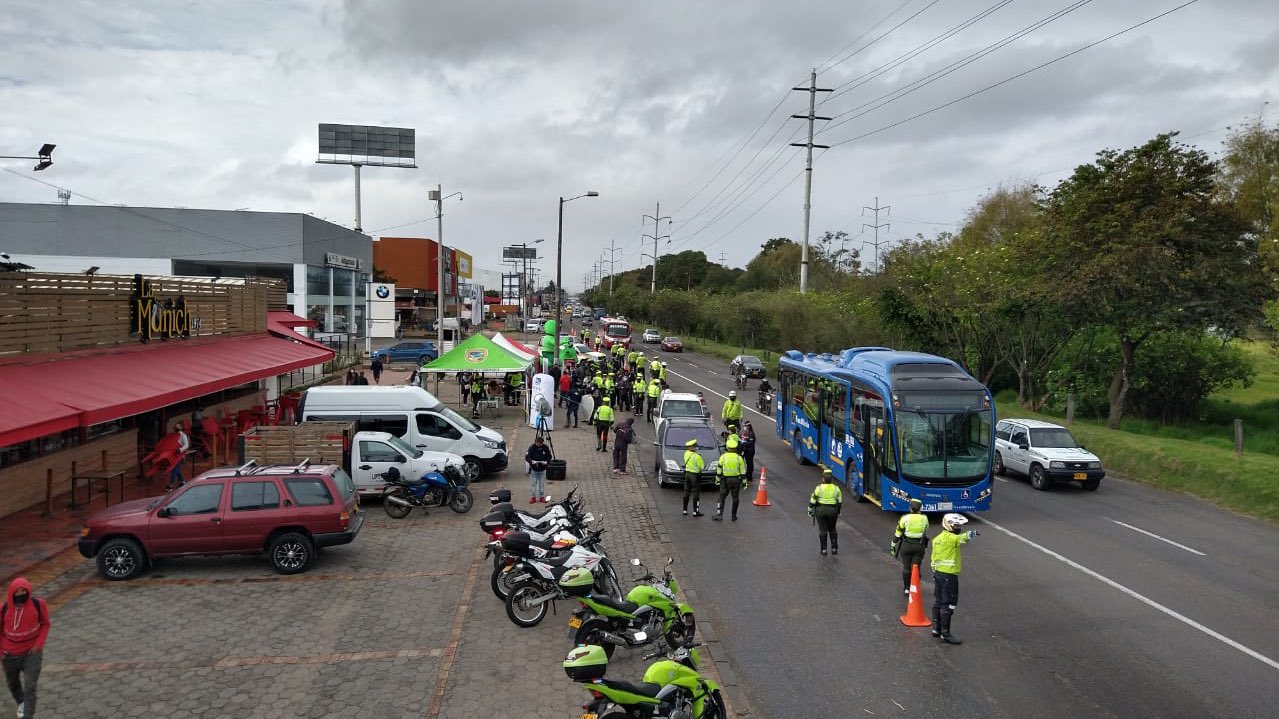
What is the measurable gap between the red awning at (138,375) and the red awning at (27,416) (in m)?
0.06

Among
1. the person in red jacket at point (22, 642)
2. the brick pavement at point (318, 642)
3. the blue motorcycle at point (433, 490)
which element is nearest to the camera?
the person in red jacket at point (22, 642)

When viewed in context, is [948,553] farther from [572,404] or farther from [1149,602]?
[572,404]

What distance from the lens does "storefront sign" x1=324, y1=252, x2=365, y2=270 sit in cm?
6150

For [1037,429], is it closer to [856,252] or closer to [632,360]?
[632,360]

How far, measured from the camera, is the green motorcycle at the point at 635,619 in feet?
29.9

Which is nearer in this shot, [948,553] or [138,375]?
[948,553]

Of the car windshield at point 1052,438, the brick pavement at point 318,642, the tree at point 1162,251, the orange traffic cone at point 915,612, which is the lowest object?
the brick pavement at point 318,642

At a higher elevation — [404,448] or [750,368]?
[404,448]

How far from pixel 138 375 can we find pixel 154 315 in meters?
4.23

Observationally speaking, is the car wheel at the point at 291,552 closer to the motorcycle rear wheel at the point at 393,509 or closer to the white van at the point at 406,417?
the motorcycle rear wheel at the point at 393,509

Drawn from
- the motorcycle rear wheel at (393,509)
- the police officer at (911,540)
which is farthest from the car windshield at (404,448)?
the police officer at (911,540)

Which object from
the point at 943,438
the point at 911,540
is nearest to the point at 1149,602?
the point at 911,540

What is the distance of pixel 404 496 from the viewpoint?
53.2 feet

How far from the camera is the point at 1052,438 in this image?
70.9 ft
